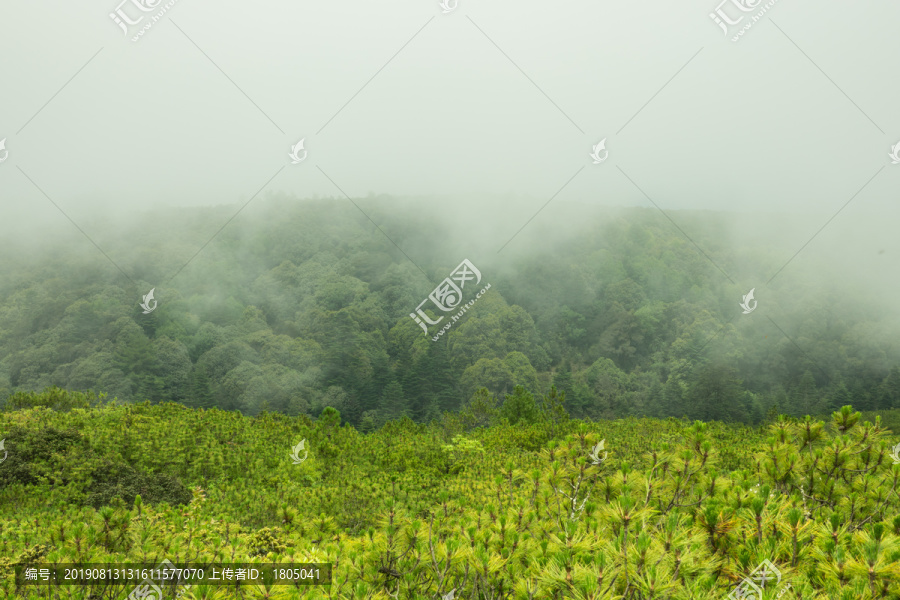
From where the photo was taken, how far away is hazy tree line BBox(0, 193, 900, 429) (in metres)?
41.7

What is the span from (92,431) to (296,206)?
86040 millimetres

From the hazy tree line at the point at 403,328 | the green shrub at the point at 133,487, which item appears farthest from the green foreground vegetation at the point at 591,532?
the hazy tree line at the point at 403,328

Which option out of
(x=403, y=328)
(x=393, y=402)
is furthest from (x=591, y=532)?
(x=403, y=328)

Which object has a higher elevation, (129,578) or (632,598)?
(129,578)

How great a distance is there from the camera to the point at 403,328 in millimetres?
54750

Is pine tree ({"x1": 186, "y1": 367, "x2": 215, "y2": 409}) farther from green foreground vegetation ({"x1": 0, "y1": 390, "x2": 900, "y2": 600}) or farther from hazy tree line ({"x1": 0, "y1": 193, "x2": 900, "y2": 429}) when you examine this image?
green foreground vegetation ({"x1": 0, "y1": 390, "x2": 900, "y2": 600})

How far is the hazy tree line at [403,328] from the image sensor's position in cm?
4169

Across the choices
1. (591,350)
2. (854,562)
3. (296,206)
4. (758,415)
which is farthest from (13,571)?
(296,206)

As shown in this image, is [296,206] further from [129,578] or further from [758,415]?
[129,578]

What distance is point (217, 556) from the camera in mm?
3463

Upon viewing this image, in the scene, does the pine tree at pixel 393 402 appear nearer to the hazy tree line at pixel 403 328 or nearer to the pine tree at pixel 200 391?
the hazy tree line at pixel 403 328

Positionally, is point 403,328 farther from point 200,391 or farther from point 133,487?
point 133,487

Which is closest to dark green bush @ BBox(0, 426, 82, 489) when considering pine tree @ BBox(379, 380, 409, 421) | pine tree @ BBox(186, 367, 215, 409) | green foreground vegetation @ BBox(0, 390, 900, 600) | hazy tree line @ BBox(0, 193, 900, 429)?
green foreground vegetation @ BBox(0, 390, 900, 600)

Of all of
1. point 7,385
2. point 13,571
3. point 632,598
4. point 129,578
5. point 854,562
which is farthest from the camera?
point 7,385
